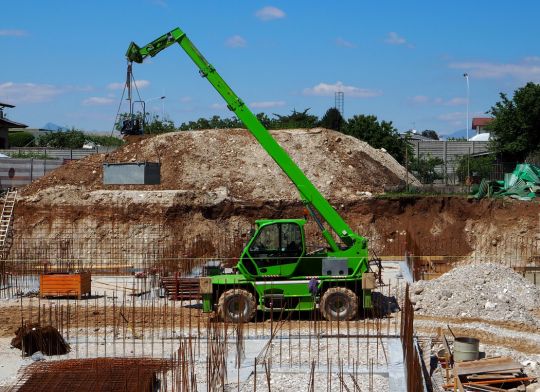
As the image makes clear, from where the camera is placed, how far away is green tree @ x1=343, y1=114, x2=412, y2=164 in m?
42.5

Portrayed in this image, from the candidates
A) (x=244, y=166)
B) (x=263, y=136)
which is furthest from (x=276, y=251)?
(x=244, y=166)

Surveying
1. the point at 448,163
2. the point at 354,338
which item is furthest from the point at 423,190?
the point at 354,338

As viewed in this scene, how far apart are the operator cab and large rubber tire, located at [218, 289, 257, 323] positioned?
0.47 m

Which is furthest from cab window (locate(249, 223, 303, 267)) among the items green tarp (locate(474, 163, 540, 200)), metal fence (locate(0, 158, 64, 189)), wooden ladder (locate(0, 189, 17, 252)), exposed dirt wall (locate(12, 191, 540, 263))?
metal fence (locate(0, 158, 64, 189))

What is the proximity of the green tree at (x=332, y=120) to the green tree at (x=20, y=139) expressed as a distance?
27.0 m

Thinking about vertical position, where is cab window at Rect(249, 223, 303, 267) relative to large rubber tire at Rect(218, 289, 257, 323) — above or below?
above

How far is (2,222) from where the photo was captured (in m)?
23.8

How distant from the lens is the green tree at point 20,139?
215 ft

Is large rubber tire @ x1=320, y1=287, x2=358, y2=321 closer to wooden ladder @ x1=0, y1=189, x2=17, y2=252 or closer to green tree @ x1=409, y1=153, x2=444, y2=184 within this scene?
wooden ladder @ x1=0, y1=189, x2=17, y2=252

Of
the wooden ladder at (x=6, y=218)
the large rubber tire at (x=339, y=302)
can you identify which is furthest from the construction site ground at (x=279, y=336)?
the wooden ladder at (x=6, y=218)

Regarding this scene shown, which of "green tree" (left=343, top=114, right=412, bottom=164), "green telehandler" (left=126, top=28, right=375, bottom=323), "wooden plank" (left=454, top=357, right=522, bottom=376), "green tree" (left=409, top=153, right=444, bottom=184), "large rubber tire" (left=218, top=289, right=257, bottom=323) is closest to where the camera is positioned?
"wooden plank" (left=454, top=357, right=522, bottom=376)

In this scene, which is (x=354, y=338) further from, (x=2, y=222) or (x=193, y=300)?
(x=2, y=222)

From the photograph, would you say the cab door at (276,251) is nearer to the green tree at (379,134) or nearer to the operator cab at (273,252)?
the operator cab at (273,252)

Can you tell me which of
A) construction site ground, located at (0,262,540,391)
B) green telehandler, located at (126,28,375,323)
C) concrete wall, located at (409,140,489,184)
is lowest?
construction site ground, located at (0,262,540,391)
